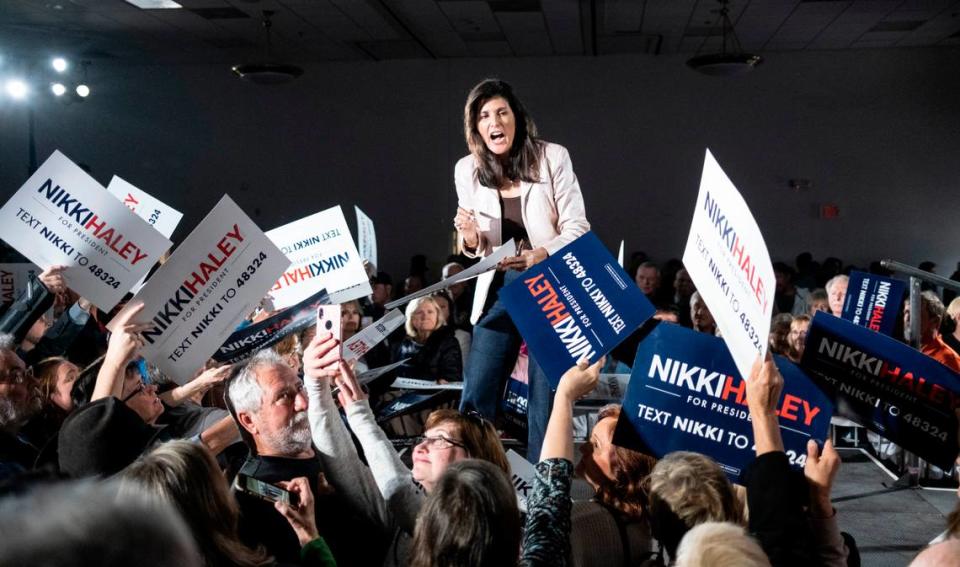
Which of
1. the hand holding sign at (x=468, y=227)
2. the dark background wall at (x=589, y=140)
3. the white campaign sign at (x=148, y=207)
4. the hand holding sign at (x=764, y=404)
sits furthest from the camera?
the dark background wall at (x=589, y=140)

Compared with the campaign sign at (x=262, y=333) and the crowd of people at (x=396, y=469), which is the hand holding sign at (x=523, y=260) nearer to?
the crowd of people at (x=396, y=469)

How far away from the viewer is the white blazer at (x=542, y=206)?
338 centimetres

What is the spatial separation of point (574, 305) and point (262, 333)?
140 cm

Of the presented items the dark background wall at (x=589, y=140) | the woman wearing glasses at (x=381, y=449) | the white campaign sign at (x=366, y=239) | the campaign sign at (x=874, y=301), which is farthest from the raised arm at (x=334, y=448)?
the dark background wall at (x=589, y=140)

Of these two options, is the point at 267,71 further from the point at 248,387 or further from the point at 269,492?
the point at 269,492

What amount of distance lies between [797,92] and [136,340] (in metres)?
12.9

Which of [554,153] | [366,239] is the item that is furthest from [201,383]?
[366,239]

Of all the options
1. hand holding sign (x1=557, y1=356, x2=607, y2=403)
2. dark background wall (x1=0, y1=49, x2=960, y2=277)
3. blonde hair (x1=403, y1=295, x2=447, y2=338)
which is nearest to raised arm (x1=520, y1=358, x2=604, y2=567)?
hand holding sign (x1=557, y1=356, x2=607, y2=403)

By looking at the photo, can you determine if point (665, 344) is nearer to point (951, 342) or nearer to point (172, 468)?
point (172, 468)

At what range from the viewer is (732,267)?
2264 mm

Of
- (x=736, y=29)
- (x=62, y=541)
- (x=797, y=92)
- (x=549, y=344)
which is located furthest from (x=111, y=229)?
(x=797, y=92)

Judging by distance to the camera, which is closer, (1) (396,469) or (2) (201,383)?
(1) (396,469)

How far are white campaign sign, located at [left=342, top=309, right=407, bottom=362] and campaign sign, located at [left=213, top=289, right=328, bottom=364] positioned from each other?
214 millimetres

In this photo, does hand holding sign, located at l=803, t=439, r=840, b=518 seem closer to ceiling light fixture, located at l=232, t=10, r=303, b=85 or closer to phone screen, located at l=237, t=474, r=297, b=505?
phone screen, located at l=237, t=474, r=297, b=505
